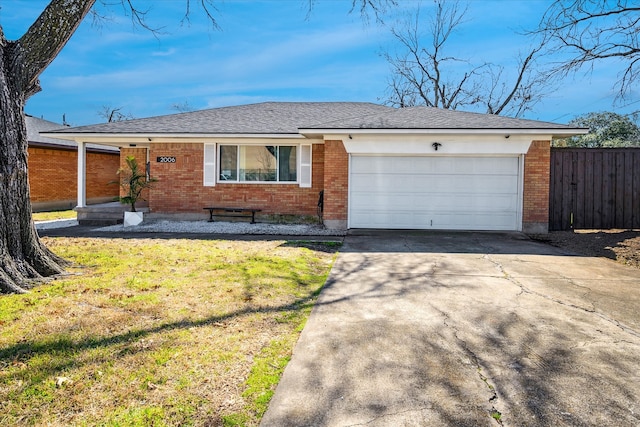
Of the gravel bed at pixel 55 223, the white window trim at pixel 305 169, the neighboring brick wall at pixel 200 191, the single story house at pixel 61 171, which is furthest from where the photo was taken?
the single story house at pixel 61 171

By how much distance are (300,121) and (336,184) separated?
3529 mm

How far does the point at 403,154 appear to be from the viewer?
11312mm

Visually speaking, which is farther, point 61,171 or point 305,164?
point 61,171

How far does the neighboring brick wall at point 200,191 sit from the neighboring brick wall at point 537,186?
20.1 feet

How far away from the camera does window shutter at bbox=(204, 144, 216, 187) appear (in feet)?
42.8

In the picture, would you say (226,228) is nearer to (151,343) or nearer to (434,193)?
(434,193)

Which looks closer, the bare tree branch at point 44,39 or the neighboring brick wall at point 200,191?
the bare tree branch at point 44,39

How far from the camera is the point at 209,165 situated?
13.1 metres

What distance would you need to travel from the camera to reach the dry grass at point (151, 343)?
2.49 m

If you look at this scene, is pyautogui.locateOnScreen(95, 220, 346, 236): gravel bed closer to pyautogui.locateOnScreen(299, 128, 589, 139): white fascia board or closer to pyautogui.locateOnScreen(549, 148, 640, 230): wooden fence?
pyautogui.locateOnScreen(299, 128, 589, 139): white fascia board

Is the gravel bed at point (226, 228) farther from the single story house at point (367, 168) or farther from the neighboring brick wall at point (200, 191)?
the neighboring brick wall at point (200, 191)

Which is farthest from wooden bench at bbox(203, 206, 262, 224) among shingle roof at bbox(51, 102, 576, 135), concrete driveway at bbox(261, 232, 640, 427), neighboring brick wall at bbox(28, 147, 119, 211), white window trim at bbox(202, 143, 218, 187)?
neighboring brick wall at bbox(28, 147, 119, 211)

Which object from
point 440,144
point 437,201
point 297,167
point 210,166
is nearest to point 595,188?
point 437,201

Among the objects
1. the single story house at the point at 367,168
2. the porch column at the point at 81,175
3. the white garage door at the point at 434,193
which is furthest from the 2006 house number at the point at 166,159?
the white garage door at the point at 434,193
